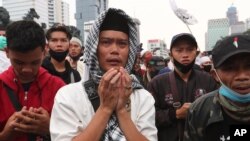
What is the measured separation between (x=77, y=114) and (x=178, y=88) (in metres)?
1.87

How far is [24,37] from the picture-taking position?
271 centimetres

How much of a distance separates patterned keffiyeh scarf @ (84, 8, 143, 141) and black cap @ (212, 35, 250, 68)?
1.90 ft

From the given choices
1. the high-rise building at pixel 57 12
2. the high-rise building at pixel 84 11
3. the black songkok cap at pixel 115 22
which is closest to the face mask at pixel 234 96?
the black songkok cap at pixel 115 22

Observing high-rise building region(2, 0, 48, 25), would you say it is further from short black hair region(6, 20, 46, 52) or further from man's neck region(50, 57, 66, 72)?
short black hair region(6, 20, 46, 52)

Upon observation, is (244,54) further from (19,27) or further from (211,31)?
(211,31)

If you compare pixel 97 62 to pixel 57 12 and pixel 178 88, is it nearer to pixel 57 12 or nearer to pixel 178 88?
pixel 178 88

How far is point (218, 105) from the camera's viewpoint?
7.60 feet

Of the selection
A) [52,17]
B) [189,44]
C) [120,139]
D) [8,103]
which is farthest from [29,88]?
[52,17]

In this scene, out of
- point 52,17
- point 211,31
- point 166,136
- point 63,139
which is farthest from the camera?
point 52,17

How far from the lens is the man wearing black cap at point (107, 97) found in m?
2.07

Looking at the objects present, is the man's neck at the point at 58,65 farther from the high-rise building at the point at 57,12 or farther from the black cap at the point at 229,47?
the high-rise building at the point at 57,12

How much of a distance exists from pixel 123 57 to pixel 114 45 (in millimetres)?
106

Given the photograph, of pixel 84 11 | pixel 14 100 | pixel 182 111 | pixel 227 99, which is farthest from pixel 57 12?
pixel 227 99

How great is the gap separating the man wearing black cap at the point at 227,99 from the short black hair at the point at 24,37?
135cm
